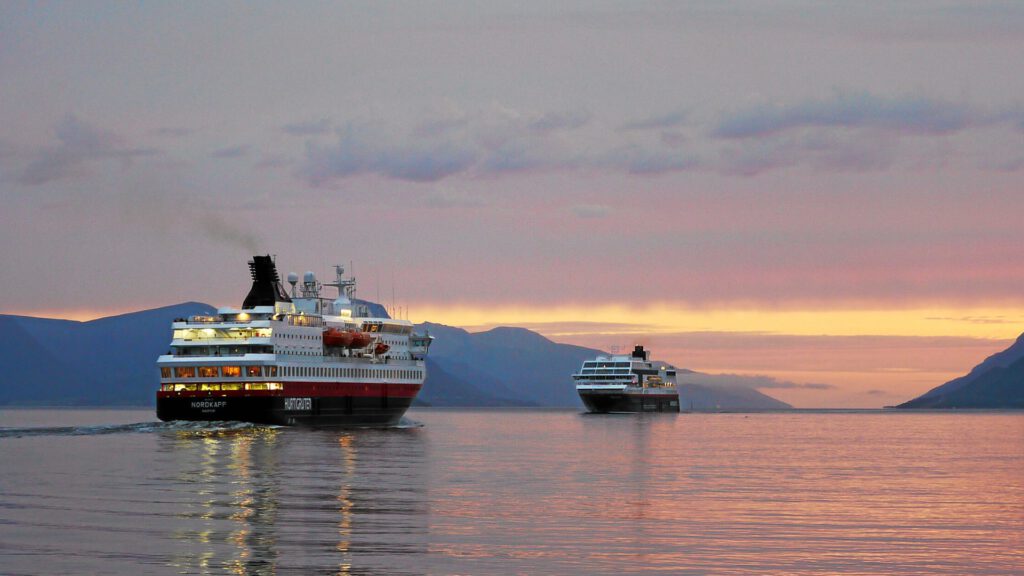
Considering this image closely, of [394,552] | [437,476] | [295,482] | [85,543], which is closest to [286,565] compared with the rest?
[394,552]

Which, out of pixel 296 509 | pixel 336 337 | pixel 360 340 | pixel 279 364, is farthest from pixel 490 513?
pixel 360 340

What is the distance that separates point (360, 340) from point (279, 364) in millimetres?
16353

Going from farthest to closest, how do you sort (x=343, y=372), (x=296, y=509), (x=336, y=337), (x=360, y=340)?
1. (x=360, y=340)
2. (x=343, y=372)
3. (x=336, y=337)
4. (x=296, y=509)

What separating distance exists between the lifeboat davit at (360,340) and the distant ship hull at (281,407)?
393cm

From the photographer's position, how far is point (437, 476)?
6462 centimetres

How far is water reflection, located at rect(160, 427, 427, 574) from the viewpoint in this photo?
33.5m

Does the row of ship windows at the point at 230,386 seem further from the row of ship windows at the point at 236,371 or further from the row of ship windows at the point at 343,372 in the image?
the row of ship windows at the point at 343,372

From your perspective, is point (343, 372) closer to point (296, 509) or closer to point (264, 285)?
point (264, 285)

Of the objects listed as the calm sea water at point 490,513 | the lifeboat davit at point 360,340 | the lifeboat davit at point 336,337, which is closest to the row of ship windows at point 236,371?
the lifeboat davit at point 336,337

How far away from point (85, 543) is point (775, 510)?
80.7 ft

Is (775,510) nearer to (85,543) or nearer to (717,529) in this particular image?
(717,529)

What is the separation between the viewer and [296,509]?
149 feet

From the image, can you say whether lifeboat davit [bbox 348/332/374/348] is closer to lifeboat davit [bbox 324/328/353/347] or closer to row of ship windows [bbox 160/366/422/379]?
lifeboat davit [bbox 324/328/353/347]

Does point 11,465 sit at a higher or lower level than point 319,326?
lower
